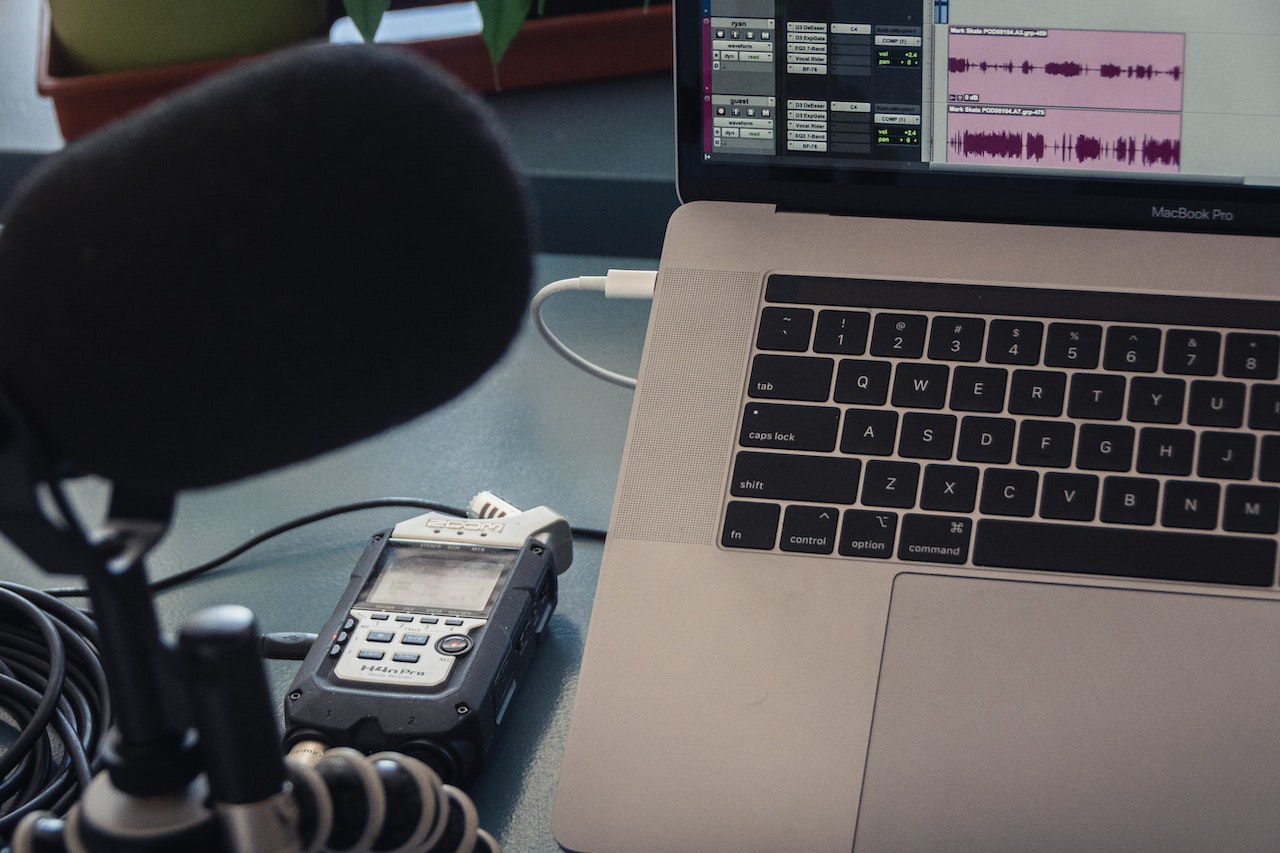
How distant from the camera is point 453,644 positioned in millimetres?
448

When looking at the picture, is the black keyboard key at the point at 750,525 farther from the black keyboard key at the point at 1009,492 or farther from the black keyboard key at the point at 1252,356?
the black keyboard key at the point at 1252,356

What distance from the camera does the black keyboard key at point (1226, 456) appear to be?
0.44 m

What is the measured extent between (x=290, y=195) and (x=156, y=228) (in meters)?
0.02

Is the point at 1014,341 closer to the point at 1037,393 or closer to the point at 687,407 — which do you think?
the point at 1037,393

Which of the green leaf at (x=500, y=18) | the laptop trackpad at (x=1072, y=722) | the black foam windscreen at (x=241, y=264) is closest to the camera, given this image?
the black foam windscreen at (x=241, y=264)

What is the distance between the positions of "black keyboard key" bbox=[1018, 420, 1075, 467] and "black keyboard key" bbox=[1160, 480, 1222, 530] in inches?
1.4

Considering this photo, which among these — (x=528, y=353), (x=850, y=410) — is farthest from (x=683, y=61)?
(x=528, y=353)

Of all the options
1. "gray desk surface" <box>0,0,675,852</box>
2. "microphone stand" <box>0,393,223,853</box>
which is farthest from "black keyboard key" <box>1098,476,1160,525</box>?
"microphone stand" <box>0,393,223,853</box>

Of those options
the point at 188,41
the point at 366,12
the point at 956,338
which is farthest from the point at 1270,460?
the point at 188,41

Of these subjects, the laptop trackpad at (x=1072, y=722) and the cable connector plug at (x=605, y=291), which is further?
the cable connector plug at (x=605, y=291)

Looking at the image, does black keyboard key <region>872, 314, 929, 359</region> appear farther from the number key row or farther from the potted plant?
the potted plant

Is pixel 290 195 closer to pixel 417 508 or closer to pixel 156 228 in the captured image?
pixel 156 228

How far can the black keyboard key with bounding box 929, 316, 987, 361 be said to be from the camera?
465 millimetres

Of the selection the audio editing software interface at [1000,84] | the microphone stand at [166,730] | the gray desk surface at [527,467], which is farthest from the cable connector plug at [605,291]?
the microphone stand at [166,730]
